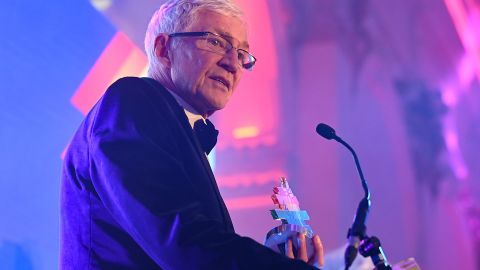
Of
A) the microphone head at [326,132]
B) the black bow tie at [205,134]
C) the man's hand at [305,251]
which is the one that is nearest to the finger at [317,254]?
the man's hand at [305,251]

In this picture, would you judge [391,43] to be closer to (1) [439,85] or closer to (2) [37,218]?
(1) [439,85]

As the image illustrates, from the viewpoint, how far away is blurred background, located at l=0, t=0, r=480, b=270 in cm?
171

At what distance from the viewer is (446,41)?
5.67m

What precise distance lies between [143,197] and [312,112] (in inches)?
123

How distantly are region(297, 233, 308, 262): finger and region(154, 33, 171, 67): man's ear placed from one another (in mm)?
569

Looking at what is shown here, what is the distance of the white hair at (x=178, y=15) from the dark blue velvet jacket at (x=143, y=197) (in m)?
0.28

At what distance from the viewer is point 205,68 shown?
55.3 inches

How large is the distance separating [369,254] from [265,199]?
213cm

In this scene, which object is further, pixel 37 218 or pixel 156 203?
pixel 37 218

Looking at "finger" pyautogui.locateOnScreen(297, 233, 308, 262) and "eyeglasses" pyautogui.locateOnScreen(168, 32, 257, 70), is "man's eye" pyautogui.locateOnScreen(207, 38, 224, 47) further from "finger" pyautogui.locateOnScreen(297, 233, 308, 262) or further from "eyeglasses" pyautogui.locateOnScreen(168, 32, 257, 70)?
"finger" pyautogui.locateOnScreen(297, 233, 308, 262)

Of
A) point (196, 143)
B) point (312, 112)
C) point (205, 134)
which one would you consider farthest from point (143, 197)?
point (312, 112)

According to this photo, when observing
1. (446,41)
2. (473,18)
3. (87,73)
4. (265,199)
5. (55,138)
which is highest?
(473,18)

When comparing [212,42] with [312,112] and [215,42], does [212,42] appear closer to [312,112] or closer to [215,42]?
[215,42]

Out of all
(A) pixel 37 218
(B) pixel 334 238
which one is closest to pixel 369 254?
(A) pixel 37 218
